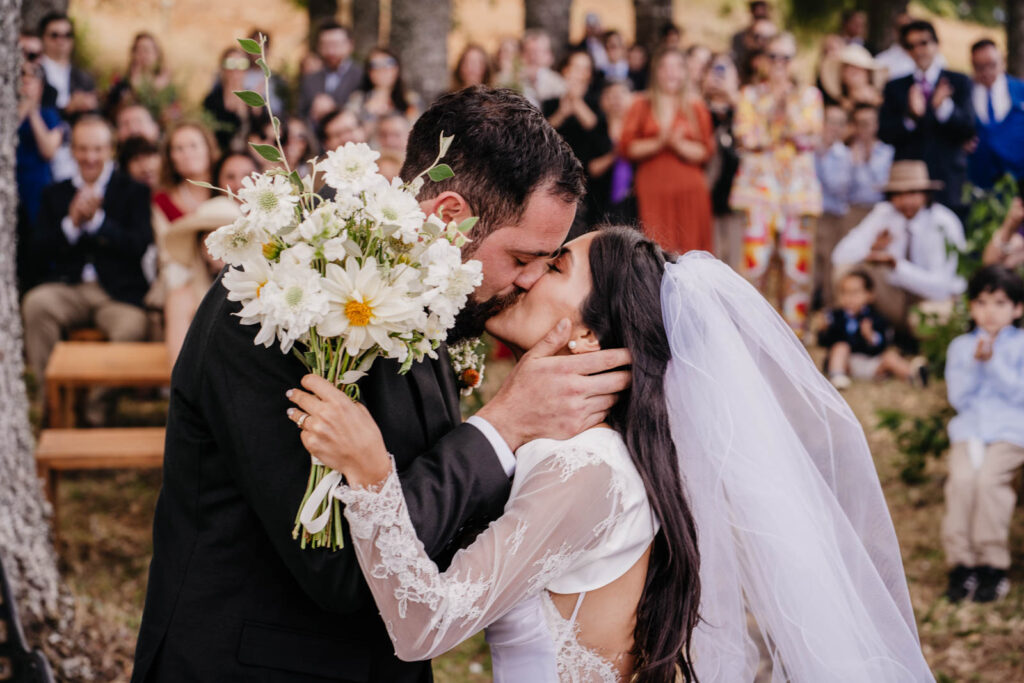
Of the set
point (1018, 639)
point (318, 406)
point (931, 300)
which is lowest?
point (1018, 639)

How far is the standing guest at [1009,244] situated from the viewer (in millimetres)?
6984

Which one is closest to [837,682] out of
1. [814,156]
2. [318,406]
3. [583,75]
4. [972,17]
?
[318,406]

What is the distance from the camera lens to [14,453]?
14.6 ft

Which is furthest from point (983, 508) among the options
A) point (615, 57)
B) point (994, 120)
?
point (615, 57)

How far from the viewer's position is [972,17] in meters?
31.1

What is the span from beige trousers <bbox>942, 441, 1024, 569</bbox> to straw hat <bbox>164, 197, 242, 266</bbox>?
4.44 m

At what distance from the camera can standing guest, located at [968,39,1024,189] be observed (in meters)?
8.89

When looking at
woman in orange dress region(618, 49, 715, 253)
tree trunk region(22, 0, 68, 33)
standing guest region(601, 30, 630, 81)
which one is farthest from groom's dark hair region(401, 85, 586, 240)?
tree trunk region(22, 0, 68, 33)

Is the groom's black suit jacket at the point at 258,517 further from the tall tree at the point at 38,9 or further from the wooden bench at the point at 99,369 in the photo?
the tall tree at the point at 38,9

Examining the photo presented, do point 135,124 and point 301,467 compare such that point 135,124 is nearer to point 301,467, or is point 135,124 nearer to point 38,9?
point 38,9

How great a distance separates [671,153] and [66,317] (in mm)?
5372

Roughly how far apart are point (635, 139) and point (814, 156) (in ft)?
7.83

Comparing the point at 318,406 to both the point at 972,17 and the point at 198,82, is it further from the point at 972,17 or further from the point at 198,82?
the point at 972,17

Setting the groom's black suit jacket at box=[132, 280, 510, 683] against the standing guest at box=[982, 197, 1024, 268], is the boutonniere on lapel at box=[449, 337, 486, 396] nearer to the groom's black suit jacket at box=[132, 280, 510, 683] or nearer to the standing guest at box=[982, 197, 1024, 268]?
the groom's black suit jacket at box=[132, 280, 510, 683]
